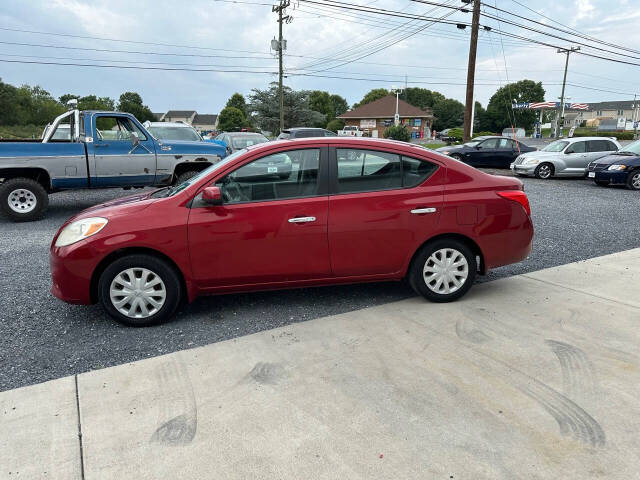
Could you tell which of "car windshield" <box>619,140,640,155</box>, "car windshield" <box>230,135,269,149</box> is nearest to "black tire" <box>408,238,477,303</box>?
"car windshield" <box>230,135,269,149</box>

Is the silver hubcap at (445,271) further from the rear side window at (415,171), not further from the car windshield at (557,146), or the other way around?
the car windshield at (557,146)

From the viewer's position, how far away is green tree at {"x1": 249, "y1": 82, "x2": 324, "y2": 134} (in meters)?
52.6

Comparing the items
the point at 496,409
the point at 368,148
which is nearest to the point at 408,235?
the point at 368,148

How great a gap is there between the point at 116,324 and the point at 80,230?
2.92ft

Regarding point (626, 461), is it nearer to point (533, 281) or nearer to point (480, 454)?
point (480, 454)

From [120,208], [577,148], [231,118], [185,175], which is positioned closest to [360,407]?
[120,208]

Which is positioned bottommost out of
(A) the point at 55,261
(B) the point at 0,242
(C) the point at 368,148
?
(B) the point at 0,242

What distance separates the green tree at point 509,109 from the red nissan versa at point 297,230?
3220 inches

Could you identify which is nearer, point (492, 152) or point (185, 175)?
point (185, 175)

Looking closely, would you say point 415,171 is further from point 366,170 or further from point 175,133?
point 175,133

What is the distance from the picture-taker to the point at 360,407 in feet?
9.78

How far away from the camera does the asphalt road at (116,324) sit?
3693 mm

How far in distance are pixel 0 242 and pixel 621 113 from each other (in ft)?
489

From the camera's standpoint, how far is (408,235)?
4418 mm
